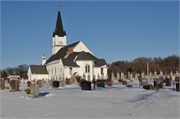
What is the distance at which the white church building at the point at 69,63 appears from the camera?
4714 cm

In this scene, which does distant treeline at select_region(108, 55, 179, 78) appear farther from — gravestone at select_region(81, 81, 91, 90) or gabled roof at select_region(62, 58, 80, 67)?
gravestone at select_region(81, 81, 91, 90)

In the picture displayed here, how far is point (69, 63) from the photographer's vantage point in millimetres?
48000

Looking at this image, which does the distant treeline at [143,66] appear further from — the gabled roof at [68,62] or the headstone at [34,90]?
the headstone at [34,90]

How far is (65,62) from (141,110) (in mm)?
38541

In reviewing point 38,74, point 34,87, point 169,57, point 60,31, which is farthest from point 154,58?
point 34,87

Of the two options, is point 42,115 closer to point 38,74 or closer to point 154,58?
point 38,74

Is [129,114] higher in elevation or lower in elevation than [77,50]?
lower

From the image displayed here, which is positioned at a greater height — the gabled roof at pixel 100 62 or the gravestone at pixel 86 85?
the gabled roof at pixel 100 62

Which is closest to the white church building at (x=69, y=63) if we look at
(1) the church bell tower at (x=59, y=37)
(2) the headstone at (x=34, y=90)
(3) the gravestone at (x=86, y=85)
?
(1) the church bell tower at (x=59, y=37)

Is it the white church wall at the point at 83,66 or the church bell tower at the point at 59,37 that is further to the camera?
the church bell tower at the point at 59,37

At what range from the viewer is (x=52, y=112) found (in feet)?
30.5

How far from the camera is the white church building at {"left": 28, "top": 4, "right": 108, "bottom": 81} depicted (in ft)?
155

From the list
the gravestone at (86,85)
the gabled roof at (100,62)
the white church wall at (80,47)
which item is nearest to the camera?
the gravestone at (86,85)

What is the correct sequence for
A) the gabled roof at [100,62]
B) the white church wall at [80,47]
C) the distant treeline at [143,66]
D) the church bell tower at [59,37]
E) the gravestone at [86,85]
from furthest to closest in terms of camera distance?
the distant treeline at [143,66], the church bell tower at [59,37], the white church wall at [80,47], the gabled roof at [100,62], the gravestone at [86,85]
